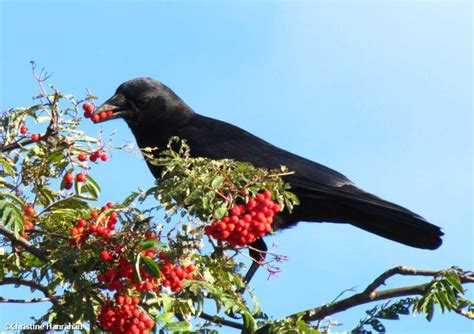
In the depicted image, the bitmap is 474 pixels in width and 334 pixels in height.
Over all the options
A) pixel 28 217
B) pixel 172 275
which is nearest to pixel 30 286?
pixel 28 217

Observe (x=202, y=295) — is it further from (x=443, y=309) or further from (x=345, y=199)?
(x=345, y=199)

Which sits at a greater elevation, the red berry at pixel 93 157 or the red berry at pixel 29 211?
the red berry at pixel 93 157

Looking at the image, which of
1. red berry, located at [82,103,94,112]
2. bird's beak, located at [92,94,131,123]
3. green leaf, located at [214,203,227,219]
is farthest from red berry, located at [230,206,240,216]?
bird's beak, located at [92,94,131,123]

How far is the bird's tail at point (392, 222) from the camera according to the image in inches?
208

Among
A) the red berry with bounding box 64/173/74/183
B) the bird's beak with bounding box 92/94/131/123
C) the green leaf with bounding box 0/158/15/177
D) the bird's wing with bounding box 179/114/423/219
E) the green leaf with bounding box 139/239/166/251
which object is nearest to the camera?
the green leaf with bounding box 139/239/166/251

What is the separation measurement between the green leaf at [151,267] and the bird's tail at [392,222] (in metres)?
2.71

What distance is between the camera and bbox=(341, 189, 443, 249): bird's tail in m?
5.28

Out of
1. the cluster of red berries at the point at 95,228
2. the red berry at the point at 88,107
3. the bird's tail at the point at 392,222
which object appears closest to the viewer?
the cluster of red berries at the point at 95,228

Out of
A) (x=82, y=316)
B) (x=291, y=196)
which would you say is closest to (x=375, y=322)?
(x=291, y=196)

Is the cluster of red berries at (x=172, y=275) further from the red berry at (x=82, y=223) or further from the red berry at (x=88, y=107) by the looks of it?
the red berry at (x=88, y=107)

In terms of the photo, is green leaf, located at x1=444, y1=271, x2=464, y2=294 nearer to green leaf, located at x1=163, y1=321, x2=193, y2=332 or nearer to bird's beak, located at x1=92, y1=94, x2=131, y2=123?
green leaf, located at x1=163, y1=321, x2=193, y2=332

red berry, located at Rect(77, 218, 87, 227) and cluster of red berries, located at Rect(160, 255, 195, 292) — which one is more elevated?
red berry, located at Rect(77, 218, 87, 227)

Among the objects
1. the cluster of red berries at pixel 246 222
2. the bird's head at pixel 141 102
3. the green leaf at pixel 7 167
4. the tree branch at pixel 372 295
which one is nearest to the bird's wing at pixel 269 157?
the bird's head at pixel 141 102

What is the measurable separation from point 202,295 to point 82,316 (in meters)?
0.53
